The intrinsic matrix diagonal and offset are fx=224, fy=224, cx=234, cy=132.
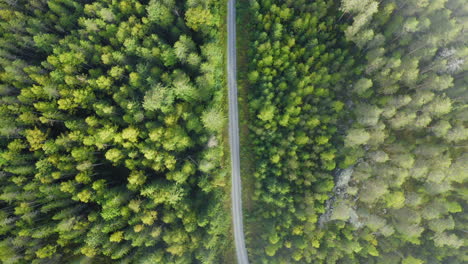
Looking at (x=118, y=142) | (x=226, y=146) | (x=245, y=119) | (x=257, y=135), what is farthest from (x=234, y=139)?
(x=118, y=142)

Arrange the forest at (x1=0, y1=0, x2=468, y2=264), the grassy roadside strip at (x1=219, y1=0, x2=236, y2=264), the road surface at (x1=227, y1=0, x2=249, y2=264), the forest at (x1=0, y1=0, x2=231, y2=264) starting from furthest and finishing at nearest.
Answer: the road surface at (x1=227, y1=0, x2=249, y2=264), the grassy roadside strip at (x1=219, y1=0, x2=236, y2=264), the forest at (x1=0, y1=0, x2=231, y2=264), the forest at (x1=0, y1=0, x2=468, y2=264)

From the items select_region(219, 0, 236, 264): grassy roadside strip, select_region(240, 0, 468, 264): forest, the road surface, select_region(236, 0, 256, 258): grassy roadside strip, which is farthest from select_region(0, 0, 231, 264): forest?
select_region(240, 0, 468, 264): forest

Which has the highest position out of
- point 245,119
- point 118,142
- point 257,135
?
point 245,119

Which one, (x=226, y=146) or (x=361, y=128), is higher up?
(x=361, y=128)

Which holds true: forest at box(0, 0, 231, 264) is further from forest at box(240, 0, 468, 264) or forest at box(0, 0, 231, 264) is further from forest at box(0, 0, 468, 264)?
forest at box(240, 0, 468, 264)

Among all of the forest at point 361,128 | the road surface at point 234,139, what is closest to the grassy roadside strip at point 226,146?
the road surface at point 234,139

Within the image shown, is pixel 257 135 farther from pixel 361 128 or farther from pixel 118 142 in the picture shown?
pixel 118 142

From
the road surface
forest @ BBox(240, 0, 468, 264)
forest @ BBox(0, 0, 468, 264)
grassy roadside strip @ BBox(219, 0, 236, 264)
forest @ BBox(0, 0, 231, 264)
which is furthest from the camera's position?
the road surface
